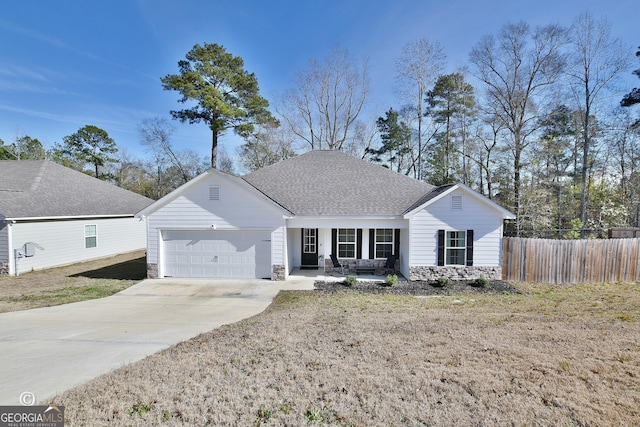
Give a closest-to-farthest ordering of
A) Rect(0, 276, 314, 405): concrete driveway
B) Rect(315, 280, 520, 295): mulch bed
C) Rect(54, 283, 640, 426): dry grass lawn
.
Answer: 1. Rect(54, 283, 640, 426): dry grass lawn
2. Rect(0, 276, 314, 405): concrete driveway
3. Rect(315, 280, 520, 295): mulch bed

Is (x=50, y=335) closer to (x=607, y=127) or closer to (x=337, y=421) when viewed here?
(x=337, y=421)

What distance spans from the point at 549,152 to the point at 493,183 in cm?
403

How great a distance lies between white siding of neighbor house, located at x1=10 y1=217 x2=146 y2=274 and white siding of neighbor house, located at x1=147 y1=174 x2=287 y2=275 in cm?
711

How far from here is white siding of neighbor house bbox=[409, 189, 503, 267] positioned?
11.6 metres

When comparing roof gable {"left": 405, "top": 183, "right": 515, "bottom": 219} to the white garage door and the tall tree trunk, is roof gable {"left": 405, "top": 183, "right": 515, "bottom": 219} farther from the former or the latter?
the tall tree trunk

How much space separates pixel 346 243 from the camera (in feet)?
43.5

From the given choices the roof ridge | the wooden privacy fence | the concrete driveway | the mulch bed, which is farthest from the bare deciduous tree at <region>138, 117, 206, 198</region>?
the wooden privacy fence

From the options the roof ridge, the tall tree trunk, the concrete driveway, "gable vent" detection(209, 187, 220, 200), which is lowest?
the concrete driveway

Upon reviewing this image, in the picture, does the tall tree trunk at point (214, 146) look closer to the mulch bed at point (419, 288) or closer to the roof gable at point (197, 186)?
the roof gable at point (197, 186)

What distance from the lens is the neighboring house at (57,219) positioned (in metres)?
13.3

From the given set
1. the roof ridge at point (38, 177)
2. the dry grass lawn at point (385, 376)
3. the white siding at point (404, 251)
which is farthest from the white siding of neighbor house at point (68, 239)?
the white siding at point (404, 251)

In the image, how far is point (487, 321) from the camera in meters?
6.79

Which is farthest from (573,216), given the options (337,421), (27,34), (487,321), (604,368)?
(27,34)

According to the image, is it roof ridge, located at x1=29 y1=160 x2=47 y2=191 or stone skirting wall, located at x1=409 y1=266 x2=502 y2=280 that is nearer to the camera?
stone skirting wall, located at x1=409 y1=266 x2=502 y2=280
